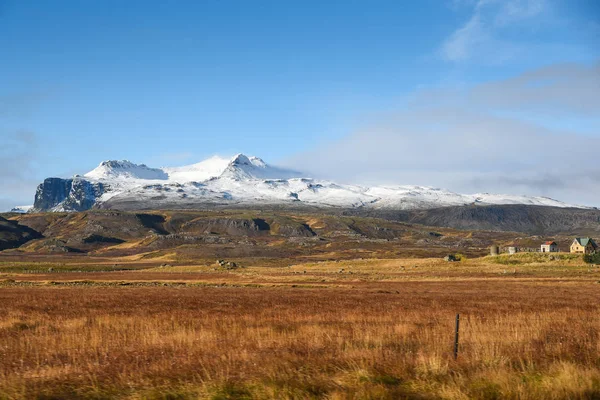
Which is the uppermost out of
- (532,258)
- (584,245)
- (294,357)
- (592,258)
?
(584,245)

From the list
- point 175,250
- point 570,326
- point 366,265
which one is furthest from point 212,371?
point 175,250

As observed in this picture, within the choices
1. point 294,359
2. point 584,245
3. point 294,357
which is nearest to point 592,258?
point 584,245

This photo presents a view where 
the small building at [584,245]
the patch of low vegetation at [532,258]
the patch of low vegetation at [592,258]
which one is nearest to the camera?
the patch of low vegetation at [592,258]

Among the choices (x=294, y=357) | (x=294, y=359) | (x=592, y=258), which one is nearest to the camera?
(x=294, y=359)

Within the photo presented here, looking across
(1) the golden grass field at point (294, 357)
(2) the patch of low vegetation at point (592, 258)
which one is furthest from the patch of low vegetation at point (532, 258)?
(1) the golden grass field at point (294, 357)

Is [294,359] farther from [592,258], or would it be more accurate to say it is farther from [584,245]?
[584,245]

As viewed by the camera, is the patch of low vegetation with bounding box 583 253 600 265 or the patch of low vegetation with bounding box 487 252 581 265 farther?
the patch of low vegetation with bounding box 487 252 581 265

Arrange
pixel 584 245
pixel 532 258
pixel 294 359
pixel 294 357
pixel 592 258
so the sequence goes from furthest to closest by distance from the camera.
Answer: pixel 584 245 < pixel 532 258 < pixel 592 258 < pixel 294 357 < pixel 294 359

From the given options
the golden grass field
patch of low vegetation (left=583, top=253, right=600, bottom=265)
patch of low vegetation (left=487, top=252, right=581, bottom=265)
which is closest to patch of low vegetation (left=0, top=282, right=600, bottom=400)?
the golden grass field

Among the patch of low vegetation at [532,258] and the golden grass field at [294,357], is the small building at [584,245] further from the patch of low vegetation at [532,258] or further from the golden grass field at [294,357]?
the golden grass field at [294,357]

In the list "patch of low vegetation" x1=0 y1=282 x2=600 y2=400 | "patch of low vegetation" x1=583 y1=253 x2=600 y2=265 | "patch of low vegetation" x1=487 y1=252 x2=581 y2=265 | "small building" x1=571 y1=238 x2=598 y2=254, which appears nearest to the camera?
"patch of low vegetation" x1=0 y1=282 x2=600 y2=400

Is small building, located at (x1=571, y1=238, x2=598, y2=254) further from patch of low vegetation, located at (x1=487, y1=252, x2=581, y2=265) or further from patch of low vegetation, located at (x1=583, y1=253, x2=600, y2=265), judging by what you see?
patch of low vegetation, located at (x1=583, y1=253, x2=600, y2=265)

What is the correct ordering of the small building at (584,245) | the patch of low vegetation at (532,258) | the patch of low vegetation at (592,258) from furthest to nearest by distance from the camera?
the small building at (584,245)
the patch of low vegetation at (532,258)
the patch of low vegetation at (592,258)

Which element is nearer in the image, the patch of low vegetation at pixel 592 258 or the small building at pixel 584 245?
the patch of low vegetation at pixel 592 258
